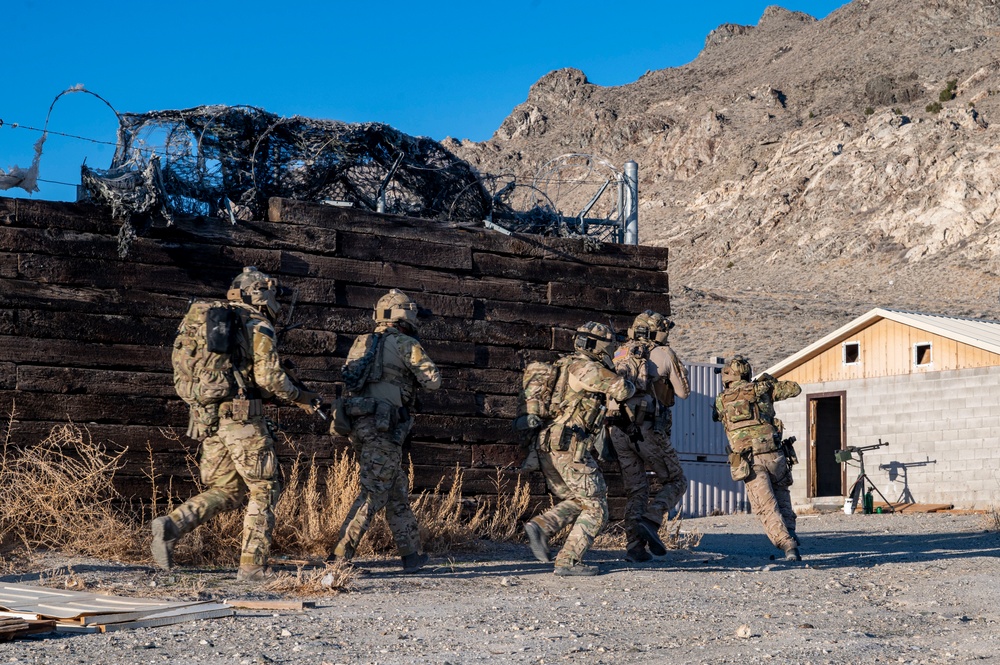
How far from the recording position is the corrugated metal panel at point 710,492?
67.0 ft

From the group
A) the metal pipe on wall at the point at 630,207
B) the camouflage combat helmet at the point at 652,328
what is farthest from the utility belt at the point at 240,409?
the metal pipe on wall at the point at 630,207

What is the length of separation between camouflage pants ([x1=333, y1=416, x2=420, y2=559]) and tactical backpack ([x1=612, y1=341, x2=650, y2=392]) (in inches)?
90.3

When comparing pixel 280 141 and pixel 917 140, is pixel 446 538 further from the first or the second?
pixel 917 140

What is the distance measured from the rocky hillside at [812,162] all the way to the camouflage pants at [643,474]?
27.2 metres

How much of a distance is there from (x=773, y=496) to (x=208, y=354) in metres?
5.03

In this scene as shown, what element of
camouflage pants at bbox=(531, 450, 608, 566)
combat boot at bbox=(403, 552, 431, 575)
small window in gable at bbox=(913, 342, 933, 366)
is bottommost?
combat boot at bbox=(403, 552, 431, 575)

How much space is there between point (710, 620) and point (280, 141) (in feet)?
19.9

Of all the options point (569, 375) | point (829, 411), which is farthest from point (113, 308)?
point (829, 411)

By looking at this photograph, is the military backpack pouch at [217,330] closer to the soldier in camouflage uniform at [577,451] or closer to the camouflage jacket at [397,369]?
the camouflage jacket at [397,369]

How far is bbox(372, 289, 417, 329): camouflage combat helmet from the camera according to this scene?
8453 mm

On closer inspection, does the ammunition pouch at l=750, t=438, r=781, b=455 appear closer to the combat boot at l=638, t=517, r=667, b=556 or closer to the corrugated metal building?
the combat boot at l=638, t=517, r=667, b=556

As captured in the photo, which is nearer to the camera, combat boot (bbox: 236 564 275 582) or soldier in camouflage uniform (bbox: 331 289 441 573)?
combat boot (bbox: 236 564 275 582)

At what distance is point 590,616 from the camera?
6.65m

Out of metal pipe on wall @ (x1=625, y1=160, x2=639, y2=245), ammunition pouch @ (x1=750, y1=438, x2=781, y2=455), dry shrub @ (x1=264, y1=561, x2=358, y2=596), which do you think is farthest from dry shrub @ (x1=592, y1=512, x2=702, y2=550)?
dry shrub @ (x1=264, y1=561, x2=358, y2=596)
